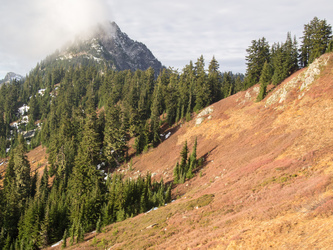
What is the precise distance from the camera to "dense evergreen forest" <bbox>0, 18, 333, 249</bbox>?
115 ft

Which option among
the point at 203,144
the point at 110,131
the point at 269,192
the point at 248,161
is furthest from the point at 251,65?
the point at 269,192

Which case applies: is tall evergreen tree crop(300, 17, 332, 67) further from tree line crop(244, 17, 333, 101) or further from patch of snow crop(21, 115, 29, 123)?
patch of snow crop(21, 115, 29, 123)

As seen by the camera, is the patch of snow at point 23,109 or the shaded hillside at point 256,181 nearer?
the shaded hillside at point 256,181

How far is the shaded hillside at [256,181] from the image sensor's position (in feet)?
44.4

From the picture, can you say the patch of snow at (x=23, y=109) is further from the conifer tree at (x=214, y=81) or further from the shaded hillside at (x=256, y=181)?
the conifer tree at (x=214, y=81)

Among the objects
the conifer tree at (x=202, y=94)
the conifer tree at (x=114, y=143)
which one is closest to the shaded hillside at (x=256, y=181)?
the conifer tree at (x=114, y=143)

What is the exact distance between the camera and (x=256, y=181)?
969 inches

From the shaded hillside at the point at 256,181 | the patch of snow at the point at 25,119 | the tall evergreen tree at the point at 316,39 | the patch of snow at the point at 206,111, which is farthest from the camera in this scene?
the patch of snow at the point at 25,119

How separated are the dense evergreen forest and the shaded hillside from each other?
497 centimetres

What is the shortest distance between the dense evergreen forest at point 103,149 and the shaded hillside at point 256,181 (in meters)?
4.97

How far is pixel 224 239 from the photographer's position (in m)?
14.3

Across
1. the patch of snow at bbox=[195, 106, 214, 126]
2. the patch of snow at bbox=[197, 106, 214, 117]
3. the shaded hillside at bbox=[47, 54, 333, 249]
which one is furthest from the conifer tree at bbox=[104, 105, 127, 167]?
the patch of snow at bbox=[197, 106, 214, 117]

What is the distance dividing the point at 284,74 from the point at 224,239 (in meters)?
57.2

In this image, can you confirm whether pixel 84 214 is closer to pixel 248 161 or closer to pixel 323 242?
pixel 248 161
